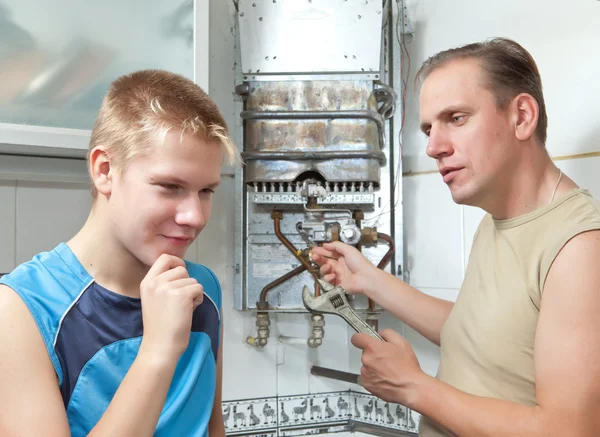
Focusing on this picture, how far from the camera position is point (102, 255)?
0.88 metres

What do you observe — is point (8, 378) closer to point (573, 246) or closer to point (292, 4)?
point (573, 246)

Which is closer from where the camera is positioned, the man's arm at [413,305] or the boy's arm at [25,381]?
the boy's arm at [25,381]

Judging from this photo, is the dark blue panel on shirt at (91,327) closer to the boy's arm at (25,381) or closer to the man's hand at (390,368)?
the boy's arm at (25,381)

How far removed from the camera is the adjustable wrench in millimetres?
1289

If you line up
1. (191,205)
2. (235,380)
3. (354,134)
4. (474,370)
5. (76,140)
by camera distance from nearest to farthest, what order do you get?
(191,205)
(474,370)
(76,140)
(354,134)
(235,380)

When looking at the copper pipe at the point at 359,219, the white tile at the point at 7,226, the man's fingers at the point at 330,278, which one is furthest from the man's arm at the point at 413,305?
the white tile at the point at 7,226

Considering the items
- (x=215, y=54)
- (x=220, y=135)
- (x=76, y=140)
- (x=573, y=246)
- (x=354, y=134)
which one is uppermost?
(x=215, y=54)

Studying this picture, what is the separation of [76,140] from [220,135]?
534 millimetres

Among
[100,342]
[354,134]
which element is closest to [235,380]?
[354,134]

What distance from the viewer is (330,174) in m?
1.63

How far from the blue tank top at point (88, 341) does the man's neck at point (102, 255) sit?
0.01 m

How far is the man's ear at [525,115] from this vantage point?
1.02 m

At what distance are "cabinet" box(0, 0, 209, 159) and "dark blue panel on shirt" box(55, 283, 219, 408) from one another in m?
0.52

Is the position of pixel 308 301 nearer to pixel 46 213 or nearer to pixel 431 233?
pixel 431 233
